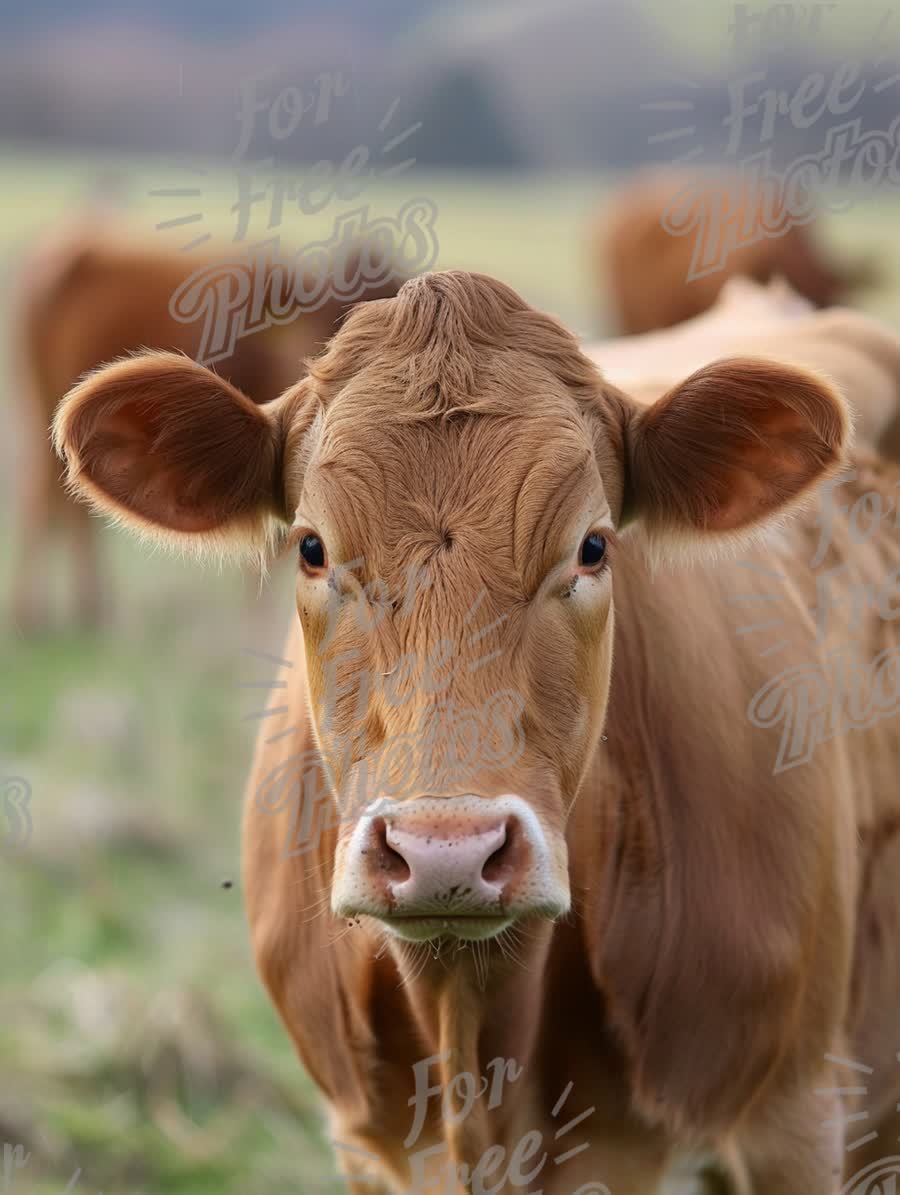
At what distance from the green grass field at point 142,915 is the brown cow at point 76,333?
316 millimetres

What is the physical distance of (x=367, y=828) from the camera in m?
2.32

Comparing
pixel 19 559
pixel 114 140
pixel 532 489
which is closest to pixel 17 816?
pixel 532 489

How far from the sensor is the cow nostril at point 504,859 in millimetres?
2252

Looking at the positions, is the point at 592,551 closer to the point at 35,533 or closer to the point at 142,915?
the point at 142,915

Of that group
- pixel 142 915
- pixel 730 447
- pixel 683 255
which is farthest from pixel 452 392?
pixel 683 255

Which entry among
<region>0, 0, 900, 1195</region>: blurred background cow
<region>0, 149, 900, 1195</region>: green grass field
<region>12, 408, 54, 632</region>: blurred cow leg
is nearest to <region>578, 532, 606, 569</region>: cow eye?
<region>0, 0, 900, 1195</region>: blurred background cow

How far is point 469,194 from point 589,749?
18.7m

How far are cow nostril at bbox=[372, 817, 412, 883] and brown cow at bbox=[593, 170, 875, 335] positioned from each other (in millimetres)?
7964

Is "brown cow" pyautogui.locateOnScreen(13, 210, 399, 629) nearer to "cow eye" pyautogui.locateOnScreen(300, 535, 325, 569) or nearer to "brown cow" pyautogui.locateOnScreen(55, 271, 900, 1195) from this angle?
"brown cow" pyautogui.locateOnScreen(55, 271, 900, 1195)

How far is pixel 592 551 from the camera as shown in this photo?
2.69m

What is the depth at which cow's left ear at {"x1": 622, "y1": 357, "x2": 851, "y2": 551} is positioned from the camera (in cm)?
280

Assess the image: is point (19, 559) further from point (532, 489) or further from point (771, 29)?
point (532, 489)

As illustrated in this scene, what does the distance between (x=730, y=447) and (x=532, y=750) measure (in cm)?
73

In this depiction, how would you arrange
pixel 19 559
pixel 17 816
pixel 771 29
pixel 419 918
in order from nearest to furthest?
pixel 419 918, pixel 771 29, pixel 17 816, pixel 19 559
